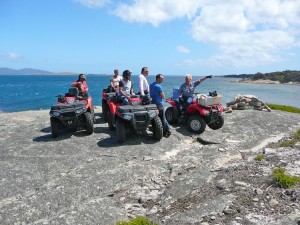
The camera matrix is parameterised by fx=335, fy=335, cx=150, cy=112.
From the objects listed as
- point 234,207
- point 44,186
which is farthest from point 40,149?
point 234,207

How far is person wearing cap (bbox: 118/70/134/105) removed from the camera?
10.6 m

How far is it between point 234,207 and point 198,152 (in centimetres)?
393

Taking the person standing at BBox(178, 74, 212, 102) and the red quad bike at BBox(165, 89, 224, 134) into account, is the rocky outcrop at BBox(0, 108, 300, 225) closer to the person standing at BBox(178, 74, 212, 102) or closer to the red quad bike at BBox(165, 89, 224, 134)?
the red quad bike at BBox(165, 89, 224, 134)

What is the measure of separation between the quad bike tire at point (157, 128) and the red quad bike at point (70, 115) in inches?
82.4

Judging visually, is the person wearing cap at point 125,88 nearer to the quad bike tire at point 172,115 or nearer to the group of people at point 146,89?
the group of people at point 146,89

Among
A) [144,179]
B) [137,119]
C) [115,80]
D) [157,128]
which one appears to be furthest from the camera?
[115,80]

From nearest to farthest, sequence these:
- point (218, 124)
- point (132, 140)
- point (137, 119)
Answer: point (137, 119) < point (132, 140) < point (218, 124)

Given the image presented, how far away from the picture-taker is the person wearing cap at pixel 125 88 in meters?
10.6

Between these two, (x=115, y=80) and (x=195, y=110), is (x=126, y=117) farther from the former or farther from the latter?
(x=115, y=80)

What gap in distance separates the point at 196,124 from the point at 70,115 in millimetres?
4137

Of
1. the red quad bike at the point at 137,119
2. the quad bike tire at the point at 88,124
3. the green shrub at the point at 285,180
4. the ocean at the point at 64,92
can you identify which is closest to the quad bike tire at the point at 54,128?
the quad bike tire at the point at 88,124

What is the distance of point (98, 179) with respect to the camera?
23.5 ft

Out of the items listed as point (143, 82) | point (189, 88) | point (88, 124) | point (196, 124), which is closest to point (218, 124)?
point (196, 124)

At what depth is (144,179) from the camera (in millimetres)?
7223
